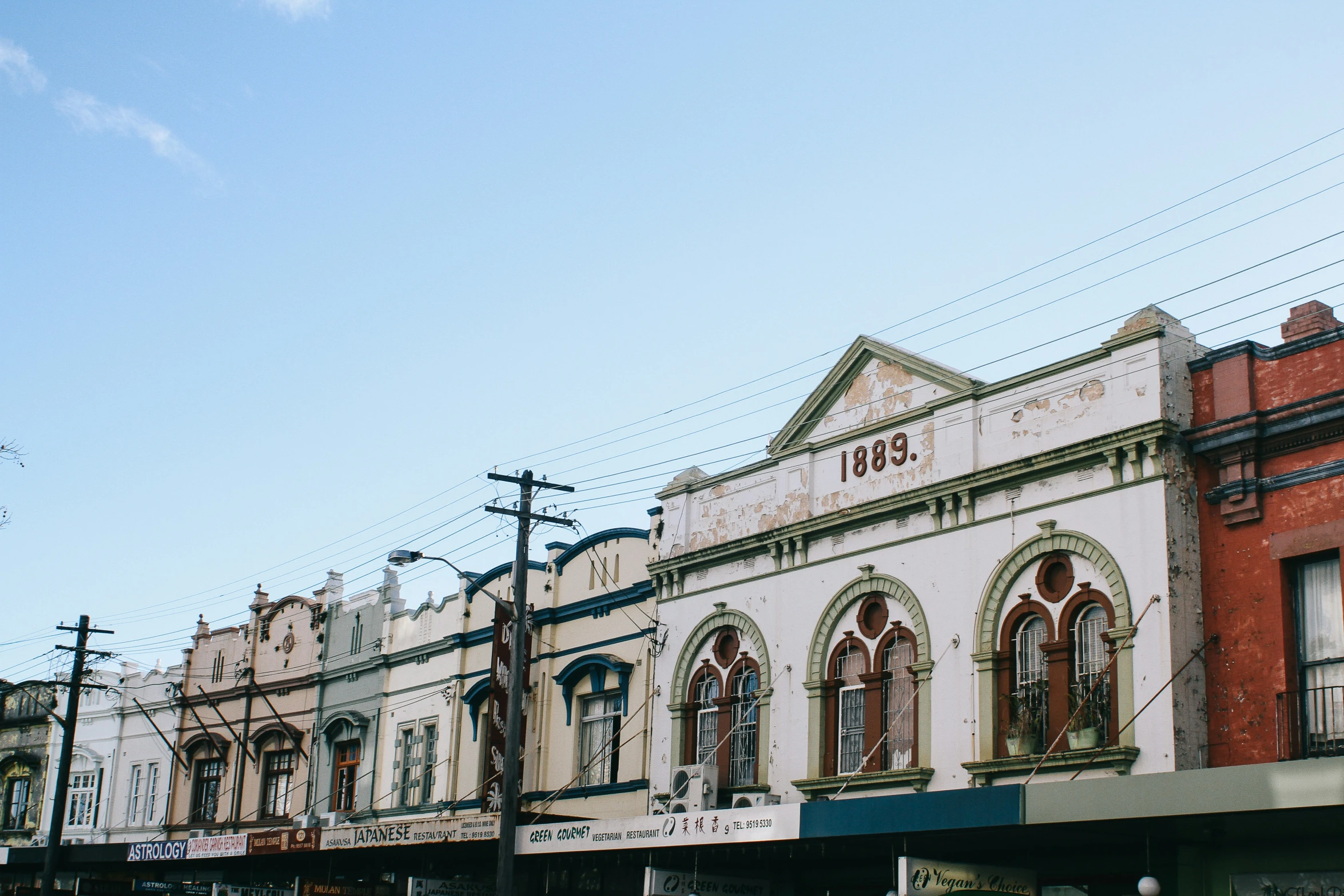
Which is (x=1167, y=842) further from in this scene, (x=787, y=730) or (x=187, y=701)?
(x=187, y=701)

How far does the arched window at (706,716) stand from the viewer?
1002 inches

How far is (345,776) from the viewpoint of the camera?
35.7m

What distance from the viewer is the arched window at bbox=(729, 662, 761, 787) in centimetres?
2450

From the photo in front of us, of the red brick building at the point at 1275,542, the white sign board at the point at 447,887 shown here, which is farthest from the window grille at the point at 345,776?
the red brick building at the point at 1275,542

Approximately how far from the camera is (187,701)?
4100 cm

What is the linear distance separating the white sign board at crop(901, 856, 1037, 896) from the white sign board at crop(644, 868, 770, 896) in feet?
17.4

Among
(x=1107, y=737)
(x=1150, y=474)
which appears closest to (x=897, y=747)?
(x=1107, y=737)

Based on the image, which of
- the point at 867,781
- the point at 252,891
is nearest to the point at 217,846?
the point at 252,891

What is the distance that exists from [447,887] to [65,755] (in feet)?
49.5

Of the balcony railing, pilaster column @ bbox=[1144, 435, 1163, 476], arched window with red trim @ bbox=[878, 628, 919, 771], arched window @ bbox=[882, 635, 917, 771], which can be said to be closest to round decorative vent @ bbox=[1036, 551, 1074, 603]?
pilaster column @ bbox=[1144, 435, 1163, 476]

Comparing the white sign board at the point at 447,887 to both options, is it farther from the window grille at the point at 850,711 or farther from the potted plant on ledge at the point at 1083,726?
the potted plant on ledge at the point at 1083,726

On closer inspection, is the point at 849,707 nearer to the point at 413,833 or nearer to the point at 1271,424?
the point at 1271,424

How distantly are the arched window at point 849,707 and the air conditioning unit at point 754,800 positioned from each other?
1.15 m

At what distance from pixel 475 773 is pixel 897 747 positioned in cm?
1198
